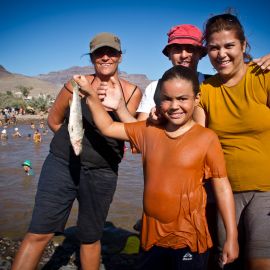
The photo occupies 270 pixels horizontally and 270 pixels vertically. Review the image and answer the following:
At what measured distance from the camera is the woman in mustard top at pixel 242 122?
9.05 feet

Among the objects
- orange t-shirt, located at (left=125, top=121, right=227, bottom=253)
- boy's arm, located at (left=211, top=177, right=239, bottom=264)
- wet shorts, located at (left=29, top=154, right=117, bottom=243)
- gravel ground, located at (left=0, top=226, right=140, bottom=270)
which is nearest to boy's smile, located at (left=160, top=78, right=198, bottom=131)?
orange t-shirt, located at (left=125, top=121, right=227, bottom=253)

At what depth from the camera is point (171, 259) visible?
274 cm

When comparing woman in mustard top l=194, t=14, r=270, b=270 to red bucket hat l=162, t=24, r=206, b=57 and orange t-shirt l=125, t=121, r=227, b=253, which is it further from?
red bucket hat l=162, t=24, r=206, b=57

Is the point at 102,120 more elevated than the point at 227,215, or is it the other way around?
the point at 102,120

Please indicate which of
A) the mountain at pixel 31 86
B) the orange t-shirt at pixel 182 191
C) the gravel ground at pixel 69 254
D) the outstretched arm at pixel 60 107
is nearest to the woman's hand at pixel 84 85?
the outstretched arm at pixel 60 107

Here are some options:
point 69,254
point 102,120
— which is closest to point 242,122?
point 102,120

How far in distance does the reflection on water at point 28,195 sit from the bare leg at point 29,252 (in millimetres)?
2978

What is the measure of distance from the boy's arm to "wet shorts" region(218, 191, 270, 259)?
13 cm

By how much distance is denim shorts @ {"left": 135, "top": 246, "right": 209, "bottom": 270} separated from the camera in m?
2.69

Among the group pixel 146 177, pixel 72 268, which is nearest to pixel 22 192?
pixel 72 268

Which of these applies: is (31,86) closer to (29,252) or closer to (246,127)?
(29,252)

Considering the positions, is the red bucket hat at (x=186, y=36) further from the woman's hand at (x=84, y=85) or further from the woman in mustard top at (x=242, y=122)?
the woman's hand at (x=84, y=85)

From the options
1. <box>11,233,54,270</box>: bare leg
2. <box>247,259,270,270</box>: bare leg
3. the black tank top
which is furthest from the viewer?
the black tank top

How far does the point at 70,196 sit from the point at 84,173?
0.29 m
